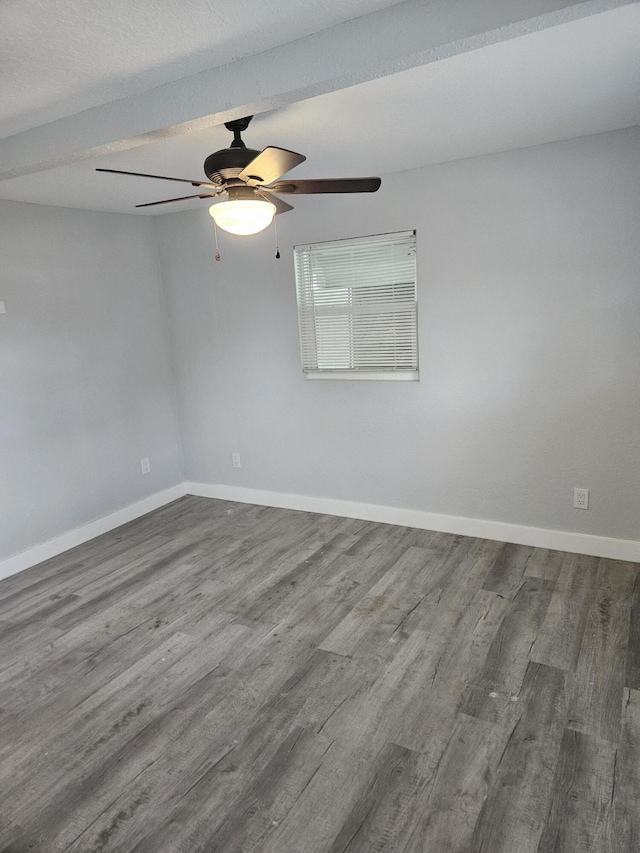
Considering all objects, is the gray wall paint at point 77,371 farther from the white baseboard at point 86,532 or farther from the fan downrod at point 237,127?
the fan downrod at point 237,127

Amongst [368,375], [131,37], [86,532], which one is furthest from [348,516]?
[131,37]

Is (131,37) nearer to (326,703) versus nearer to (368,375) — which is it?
(326,703)

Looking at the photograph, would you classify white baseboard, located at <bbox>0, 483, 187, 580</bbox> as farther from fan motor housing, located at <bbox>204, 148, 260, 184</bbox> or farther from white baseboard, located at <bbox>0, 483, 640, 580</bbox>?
fan motor housing, located at <bbox>204, 148, 260, 184</bbox>

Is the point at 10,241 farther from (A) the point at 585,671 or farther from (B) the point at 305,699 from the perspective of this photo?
(A) the point at 585,671

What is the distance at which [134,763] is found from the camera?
78.8 inches

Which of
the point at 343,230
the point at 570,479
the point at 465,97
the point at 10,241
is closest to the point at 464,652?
the point at 570,479

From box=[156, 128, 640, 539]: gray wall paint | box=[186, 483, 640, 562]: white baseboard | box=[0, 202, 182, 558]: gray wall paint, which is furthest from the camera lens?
box=[0, 202, 182, 558]: gray wall paint

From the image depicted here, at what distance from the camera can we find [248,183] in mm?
2285

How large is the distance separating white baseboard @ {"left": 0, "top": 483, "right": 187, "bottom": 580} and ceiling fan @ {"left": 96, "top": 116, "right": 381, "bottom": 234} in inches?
102

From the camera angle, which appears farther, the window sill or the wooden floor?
the window sill

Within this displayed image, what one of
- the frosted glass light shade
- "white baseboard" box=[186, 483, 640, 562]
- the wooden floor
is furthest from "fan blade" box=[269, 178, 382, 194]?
"white baseboard" box=[186, 483, 640, 562]

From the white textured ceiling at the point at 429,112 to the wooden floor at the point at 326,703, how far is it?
7.27ft

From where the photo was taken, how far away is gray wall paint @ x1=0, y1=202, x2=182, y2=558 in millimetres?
3598

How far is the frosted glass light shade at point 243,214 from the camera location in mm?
2250
